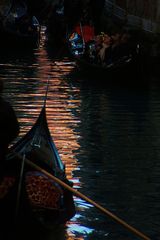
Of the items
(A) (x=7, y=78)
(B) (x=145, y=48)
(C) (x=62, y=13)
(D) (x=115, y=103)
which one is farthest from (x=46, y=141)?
(C) (x=62, y=13)

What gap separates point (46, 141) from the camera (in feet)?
23.2

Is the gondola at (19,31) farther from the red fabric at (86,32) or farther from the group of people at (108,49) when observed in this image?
the group of people at (108,49)

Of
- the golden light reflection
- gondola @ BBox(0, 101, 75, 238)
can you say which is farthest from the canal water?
gondola @ BBox(0, 101, 75, 238)

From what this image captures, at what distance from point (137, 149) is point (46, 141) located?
259 cm

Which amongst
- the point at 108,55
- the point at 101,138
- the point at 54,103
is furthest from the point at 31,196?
the point at 108,55

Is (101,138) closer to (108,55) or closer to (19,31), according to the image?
(108,55)

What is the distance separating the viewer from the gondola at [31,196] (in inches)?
231

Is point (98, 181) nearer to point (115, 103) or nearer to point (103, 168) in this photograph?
point (103, 168)

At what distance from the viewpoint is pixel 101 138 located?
10164 millimetres

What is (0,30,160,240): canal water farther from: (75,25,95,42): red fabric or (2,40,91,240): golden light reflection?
(75,25,95,42): red fabric

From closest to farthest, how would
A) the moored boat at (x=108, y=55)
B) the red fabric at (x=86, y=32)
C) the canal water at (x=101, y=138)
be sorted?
1. the canal water at (x=101, y=138)
2. the moored boat at (x=108, y=55)
3. the red fabric at (x=86, y=32)

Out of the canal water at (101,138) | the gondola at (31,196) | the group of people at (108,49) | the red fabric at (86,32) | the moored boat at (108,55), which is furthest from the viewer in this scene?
the red fabric at (86,32)

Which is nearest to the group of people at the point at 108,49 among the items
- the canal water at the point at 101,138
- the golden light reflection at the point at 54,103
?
the canal water at the point at 101,138

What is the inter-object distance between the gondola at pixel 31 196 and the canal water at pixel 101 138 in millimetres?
241
